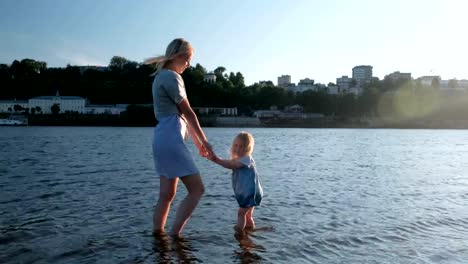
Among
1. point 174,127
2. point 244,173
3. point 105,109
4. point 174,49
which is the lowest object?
point 244,173

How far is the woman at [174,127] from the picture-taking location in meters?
5.30

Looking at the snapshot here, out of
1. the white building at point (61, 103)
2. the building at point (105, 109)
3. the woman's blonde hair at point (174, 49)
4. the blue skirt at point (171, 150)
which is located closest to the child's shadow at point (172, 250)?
the blue skirt at point (171, 150)

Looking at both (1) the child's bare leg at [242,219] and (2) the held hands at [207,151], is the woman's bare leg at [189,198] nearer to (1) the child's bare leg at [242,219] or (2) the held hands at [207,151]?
(2) the held hands at [207,151]

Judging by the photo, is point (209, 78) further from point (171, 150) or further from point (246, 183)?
point (171, 150)

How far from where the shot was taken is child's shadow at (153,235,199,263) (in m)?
4.96

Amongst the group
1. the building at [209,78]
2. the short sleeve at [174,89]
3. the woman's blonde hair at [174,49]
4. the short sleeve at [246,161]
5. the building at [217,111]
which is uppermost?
the building at [209,78]

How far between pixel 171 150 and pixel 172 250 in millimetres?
1194

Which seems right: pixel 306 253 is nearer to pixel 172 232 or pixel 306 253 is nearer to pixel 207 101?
pixel 172 232

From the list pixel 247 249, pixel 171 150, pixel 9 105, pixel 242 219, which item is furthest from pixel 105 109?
pixel 247 249

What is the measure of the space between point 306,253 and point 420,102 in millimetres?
169738

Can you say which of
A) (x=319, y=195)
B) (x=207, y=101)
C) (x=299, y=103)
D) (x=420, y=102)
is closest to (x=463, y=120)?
(x=420, y=102)

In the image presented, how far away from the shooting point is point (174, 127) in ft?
17.5

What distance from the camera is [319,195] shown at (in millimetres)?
10289

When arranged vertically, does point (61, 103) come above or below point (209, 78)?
below
